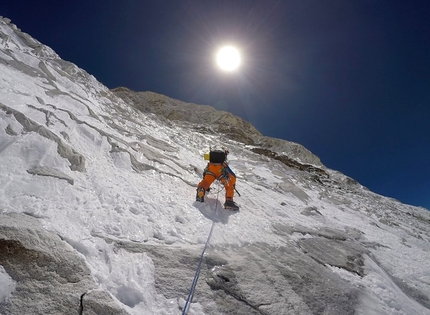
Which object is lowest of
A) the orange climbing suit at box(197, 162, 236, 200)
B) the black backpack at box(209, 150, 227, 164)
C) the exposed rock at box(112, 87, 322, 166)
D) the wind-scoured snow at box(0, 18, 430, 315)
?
the wind-scoured snow at box(0, 18, 430, 315)

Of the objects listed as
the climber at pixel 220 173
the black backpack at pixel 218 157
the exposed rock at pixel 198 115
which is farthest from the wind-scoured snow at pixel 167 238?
the exposed rock at pixel 198 115

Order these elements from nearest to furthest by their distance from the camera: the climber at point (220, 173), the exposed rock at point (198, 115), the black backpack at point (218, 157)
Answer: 1. the climber at point (220, 173)
2. the black backpack at point (218, 157)
3. the exposed rock at point (198, 115)

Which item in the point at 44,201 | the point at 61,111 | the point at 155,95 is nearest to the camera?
the point at 44,201

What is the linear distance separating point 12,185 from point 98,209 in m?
1.49

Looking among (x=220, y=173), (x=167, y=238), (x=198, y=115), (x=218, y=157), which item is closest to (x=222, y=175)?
(x=220, y=173)

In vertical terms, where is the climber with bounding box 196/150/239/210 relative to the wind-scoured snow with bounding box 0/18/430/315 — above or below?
above

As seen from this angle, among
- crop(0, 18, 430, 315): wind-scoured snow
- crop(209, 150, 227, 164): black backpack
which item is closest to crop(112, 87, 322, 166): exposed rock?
crop(209, 150, 227, 164): black backpack

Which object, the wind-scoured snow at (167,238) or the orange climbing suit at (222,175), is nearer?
the wind-scoured snow at (167,238)

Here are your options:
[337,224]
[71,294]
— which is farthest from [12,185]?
[337,224]

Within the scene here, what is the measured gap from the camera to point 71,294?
262cm

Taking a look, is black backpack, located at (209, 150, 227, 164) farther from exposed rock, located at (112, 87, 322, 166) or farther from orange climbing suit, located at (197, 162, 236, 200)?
exposed rock, located at (112, 87, 322, 166)

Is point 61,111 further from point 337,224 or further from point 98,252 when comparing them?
point 337,224

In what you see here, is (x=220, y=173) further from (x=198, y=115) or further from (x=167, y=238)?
(x=198, y=115)

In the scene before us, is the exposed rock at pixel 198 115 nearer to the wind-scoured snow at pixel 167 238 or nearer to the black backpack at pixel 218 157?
the black backpack at pixel 218 157
